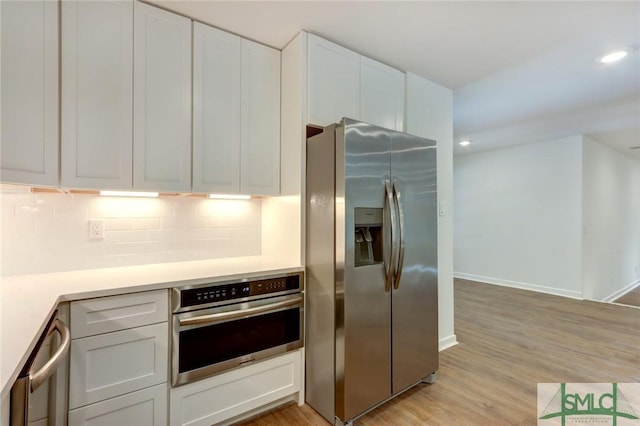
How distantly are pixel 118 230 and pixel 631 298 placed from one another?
8.37 m

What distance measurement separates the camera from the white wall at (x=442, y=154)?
274 cm

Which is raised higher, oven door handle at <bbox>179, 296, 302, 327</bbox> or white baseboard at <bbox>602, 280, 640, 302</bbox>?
oven door handle at <bbox>179, 296, 302, 327</bbox>

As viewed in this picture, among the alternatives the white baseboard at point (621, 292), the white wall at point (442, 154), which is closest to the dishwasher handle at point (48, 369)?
the white wall at point (442, 154)

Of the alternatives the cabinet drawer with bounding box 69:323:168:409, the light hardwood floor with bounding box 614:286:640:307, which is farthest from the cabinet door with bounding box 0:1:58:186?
the light hardwood floor with bounding box 614:286:640:307

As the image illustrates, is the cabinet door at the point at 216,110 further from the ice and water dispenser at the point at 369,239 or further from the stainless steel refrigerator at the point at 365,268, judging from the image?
the ice and water dispenser at the point at 369,239

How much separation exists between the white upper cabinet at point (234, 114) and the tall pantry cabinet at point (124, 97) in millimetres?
84

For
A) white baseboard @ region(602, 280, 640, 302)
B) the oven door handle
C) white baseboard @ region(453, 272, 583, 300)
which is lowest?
white baseboard @ region(602, 280, 640, 302)

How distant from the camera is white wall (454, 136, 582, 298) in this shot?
4734 mm

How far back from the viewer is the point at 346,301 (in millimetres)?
1774

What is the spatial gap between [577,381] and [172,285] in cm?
301

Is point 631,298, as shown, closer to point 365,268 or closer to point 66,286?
point 365,268

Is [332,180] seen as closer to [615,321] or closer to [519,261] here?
[615,321]

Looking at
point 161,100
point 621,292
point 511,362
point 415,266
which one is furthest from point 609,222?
point 161,100

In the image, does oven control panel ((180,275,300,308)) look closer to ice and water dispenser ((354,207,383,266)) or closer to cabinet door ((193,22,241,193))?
ice and water dispenser ((354,207,383,266))
